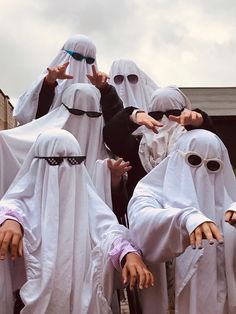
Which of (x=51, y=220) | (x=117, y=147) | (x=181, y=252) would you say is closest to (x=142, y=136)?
(x=117, y=147)

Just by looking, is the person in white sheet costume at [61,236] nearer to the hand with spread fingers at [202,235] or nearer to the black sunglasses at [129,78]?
the hand with spread fingers at [202,235]

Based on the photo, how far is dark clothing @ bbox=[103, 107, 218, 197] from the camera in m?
4.23

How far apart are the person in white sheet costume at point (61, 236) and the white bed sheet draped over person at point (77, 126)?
2.11 feet

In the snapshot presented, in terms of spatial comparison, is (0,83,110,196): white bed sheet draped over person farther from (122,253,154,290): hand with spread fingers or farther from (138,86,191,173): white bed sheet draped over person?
(122,253,154,290): hand with spread fingers

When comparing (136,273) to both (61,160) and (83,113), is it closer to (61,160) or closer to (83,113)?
(61,160)

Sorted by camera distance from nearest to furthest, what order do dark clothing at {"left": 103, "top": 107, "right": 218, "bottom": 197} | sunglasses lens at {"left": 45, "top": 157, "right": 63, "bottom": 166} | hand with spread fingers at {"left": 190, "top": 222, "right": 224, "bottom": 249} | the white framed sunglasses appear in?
hand with spread fingers at {"left": 190, "top": 222, "right": 224, "bottom": 249} < the white framed sunglasses < sunglasses lens at {"left": 45, "top": 157, "right": 63, "bottom": 166} < dark clothing at {"left": 103, "top": 107, "right": 218, "bottom": 197}

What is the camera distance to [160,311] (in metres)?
3.20

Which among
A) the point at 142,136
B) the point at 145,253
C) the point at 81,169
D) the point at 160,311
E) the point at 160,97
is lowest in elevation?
the point at 160,311

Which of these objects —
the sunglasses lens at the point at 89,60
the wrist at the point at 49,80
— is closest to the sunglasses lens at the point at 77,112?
the wrist at the point at 49,80

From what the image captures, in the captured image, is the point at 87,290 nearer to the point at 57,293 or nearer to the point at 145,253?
the point at 57,293

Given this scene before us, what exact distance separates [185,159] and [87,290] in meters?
0.96

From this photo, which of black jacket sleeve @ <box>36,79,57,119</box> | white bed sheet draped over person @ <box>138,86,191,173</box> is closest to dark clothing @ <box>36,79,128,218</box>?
black jacket sleeve @ <box>36,79,57,119</box>

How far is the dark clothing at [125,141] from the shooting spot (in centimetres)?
423

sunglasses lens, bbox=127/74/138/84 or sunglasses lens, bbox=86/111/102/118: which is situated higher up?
sunglasses lens, bbox=127/74/138/84
